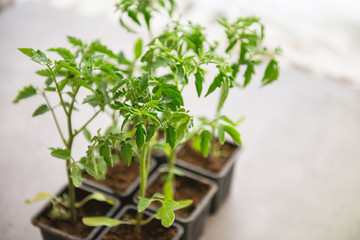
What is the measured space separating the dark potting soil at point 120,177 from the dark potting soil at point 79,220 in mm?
105

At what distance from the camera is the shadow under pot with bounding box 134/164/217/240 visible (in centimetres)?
179

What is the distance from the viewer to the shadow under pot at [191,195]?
1.79 meters

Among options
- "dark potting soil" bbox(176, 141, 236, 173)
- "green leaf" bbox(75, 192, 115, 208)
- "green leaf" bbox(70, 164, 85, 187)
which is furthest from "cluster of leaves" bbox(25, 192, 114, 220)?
"dark potting soil" bbox(176, 141, 236, 173)

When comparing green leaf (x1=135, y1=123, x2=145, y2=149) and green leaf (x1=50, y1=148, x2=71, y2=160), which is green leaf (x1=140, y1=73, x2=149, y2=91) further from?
green leaf (x1=50, y1=148, x2=71, y2=160)

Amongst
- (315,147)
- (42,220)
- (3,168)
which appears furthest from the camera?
(315,147)

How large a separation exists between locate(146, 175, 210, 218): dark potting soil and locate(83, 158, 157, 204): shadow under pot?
7cm

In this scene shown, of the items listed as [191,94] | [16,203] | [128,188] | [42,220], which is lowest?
[16,203]

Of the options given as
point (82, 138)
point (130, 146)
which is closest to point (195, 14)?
point (82, 138)

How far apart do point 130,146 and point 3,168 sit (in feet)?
3.95

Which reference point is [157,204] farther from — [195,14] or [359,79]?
[195,14]

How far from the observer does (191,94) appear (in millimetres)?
2812

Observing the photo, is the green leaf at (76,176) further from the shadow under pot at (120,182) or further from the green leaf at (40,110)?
the shadow under pot at (120,182)

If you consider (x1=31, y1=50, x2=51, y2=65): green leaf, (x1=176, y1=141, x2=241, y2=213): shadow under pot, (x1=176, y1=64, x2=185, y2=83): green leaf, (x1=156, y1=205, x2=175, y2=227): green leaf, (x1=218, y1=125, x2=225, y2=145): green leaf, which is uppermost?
(x1=176, y1=64, x2=185, y2=83): green leaf

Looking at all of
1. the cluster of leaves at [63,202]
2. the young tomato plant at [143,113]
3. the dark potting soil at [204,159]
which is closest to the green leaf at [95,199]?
the cluster of leaves at [63,202]
